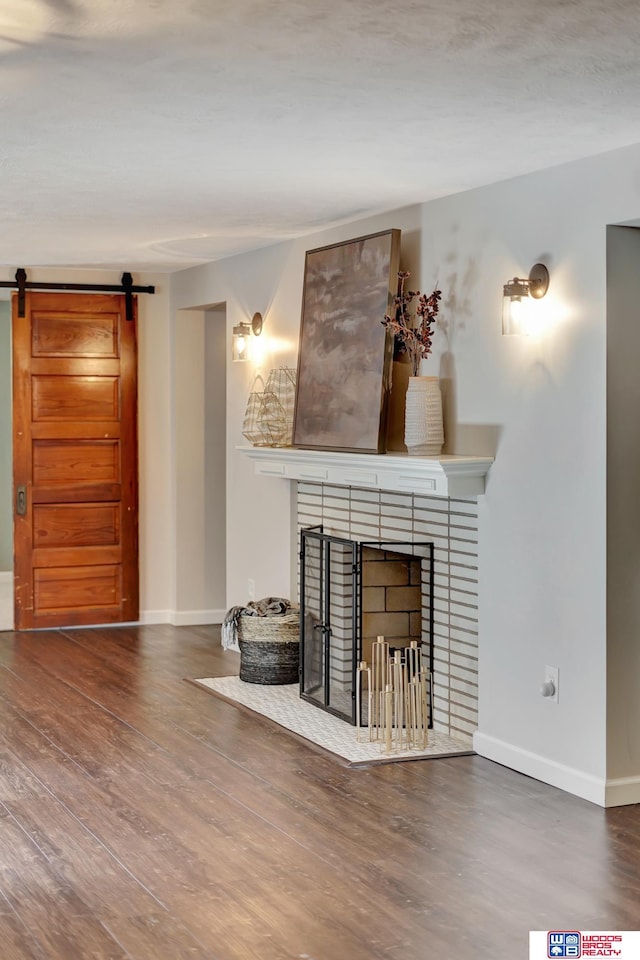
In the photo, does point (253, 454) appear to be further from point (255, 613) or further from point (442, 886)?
point (442, 886)

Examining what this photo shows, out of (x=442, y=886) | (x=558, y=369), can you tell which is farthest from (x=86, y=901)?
(x=558, y=369)

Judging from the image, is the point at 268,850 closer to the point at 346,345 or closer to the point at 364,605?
the point at 364,605

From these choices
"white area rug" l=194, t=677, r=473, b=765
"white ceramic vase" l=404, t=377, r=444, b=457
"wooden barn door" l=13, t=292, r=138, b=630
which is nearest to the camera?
"white area rug" l=194, t=677, r=473, b=765

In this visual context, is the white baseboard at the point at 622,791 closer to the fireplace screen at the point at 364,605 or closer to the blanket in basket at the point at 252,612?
the fireplace screen at the point at 364,605

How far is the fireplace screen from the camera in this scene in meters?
5.19

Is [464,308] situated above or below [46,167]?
below

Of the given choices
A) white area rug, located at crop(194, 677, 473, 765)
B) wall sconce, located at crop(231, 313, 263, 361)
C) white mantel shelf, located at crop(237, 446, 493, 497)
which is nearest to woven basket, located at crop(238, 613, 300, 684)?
white area rug, located at crop(194, 677, 473, 765)

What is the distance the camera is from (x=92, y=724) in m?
5.31

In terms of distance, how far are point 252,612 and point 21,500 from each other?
2.28m

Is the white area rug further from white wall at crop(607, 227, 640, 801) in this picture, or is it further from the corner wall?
the corner wall

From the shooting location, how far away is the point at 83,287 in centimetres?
774

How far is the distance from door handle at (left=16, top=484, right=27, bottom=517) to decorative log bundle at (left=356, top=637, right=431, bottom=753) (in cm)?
333

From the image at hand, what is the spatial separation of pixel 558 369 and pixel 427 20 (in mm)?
1894

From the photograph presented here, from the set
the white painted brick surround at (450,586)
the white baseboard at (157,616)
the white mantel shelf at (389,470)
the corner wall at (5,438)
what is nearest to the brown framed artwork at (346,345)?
the white mantel shelf at (389,470)
